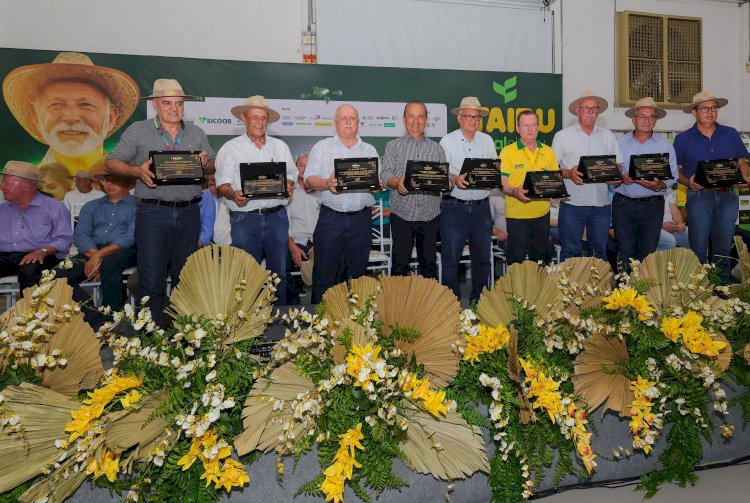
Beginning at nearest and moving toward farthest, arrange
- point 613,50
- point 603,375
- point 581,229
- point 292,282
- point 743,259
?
point 603,375 → point 743,259 → point 581,229 → point 292,282 → point 613,50

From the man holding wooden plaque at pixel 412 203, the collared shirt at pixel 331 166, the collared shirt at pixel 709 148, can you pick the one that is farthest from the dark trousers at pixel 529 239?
the collared shirt at pixel 709 148

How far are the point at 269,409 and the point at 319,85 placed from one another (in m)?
5.39

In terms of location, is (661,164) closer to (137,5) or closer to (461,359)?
(461,359)

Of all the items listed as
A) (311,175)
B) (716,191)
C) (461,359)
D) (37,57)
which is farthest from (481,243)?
(37,57)

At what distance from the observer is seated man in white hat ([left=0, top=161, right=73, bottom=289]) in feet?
13.5

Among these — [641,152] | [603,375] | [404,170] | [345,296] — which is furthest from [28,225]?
[641,152]

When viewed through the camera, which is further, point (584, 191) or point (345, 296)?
point (584, 191)

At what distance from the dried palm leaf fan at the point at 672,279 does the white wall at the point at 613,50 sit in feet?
19.8

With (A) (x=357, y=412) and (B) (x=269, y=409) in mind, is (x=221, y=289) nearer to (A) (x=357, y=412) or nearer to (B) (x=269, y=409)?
(B) (x=269, y=409)

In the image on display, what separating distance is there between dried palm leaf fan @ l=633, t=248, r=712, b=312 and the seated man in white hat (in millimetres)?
3811

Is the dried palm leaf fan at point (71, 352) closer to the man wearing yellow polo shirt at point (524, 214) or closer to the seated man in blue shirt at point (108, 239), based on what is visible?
the seated man in blue shirt at point (108, 239)

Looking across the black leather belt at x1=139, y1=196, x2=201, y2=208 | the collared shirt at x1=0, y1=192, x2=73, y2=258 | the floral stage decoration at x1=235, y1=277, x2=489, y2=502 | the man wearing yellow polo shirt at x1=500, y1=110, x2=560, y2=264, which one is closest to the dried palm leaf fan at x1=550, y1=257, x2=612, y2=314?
the floral stage decoration at x1=235, y1=277, x2=489, y2=502

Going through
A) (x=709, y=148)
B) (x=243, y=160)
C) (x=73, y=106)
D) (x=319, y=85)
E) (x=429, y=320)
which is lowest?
(x=429, y=320)

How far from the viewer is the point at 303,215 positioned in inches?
205
